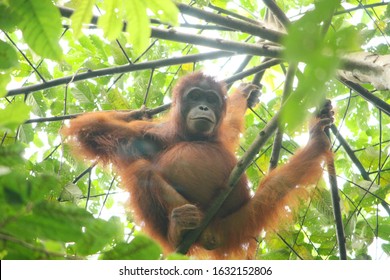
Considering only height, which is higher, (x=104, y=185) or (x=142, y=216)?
(x=104, y=185)

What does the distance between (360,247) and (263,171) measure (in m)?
1.21

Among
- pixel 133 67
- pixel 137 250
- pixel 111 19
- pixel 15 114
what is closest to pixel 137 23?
pixel 111 19

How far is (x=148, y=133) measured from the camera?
490cm

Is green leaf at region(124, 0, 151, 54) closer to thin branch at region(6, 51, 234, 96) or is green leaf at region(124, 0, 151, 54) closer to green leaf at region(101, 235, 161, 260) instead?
green leaf at region(101, 235, 161, 260)

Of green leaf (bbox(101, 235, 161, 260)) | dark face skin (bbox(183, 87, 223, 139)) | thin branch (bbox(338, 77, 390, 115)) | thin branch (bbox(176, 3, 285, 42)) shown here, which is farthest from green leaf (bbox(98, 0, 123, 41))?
dark face skin (bbox(183, 87, 223, 139))

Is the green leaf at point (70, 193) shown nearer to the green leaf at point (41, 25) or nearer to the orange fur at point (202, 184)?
the orange fur at point (202, 184)

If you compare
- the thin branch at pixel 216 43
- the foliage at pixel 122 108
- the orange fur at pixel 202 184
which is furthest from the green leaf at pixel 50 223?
the orange fur at pixel 202 184

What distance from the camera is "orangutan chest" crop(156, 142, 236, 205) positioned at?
4.30 m

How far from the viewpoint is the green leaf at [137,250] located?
1599mm

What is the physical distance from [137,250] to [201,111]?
10.7ft

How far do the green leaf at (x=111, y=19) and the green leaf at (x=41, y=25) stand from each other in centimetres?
50

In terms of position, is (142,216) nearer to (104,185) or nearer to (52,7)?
(104,185)
